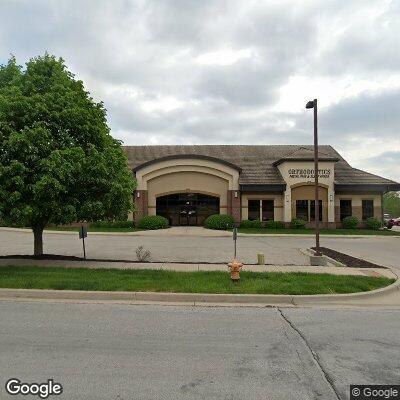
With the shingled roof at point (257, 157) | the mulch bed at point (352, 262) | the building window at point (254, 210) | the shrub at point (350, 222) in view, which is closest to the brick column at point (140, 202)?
the shingled roof at point (257, 157)

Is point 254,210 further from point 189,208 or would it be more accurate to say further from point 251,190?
point 189,208

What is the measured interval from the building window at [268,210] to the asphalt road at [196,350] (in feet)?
86.3

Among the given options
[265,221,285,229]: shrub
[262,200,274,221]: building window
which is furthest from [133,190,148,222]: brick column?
[265,221,285,229]: shrub

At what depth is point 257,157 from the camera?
3753 cm

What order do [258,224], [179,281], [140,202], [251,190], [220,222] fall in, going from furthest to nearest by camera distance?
[251,190], [140,202], [258,224], [220,222], [179,281]

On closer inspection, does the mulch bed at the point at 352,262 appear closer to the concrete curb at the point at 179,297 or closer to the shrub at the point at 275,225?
the concrete curb at the point at 179,297

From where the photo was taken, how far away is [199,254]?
51.2 ft

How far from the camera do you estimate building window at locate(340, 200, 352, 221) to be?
33281 mm

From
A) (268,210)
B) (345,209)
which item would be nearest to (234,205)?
(268,210)

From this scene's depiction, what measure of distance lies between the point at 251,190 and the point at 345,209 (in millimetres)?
9154

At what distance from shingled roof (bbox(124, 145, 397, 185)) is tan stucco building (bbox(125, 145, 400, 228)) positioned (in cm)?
Answer: 10

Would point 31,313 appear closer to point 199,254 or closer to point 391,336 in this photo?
point 391,336

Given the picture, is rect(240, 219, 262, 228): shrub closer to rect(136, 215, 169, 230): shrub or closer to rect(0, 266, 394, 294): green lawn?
rect(136, 215, 169, 230): shrub

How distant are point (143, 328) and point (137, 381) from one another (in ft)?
6.16
